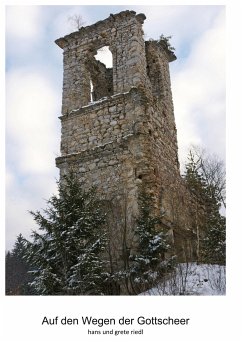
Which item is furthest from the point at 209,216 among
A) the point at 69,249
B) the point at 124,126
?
the point at 69,249

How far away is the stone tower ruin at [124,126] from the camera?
9893 millimetres

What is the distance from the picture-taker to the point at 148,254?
8211mm

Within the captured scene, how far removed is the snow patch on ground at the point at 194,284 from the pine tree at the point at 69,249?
109 centimetres

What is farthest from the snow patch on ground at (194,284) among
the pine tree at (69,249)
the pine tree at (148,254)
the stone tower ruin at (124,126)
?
the stone tower ruin at (124,126)

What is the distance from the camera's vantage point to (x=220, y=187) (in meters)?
17.7

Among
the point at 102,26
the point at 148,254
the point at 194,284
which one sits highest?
the point at 102,26

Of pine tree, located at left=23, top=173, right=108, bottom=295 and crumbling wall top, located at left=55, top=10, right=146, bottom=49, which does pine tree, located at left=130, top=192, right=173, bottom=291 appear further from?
crumbling wall top, located at left=55, top=10, right=146, bottom=49

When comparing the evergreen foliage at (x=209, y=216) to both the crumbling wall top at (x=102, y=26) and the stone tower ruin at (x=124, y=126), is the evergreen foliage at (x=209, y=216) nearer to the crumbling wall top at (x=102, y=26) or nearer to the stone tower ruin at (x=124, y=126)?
the stone tower ruin at (x=124, y=126)

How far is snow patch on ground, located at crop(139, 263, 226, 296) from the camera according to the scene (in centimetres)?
690

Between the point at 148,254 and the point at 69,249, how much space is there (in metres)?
1.53

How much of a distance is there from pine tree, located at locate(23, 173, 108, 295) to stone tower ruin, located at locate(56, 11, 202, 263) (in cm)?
118

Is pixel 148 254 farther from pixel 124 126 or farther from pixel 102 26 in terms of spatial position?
pixel 102 26
